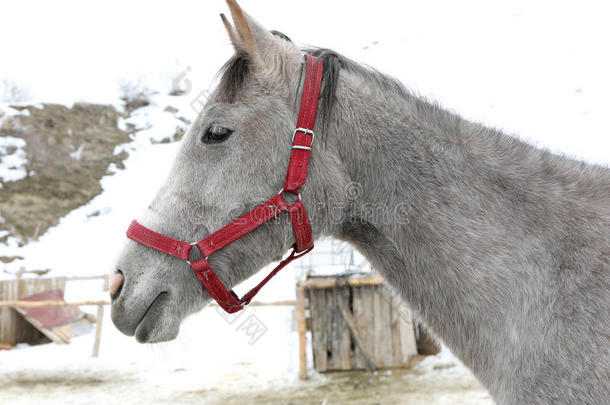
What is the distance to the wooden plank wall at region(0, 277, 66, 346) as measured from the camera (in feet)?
30.9

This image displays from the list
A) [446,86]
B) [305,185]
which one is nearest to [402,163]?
[305,185]

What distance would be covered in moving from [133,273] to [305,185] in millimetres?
730

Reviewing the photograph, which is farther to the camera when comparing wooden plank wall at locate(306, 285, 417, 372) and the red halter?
wooden plank wall at locate(306, 285, 417, 372)

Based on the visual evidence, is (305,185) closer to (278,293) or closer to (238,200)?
(238,200)

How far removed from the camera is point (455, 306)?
5.16 ft

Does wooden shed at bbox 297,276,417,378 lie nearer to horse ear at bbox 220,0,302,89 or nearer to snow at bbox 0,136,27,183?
horse ear at bbox 220,0,302,89

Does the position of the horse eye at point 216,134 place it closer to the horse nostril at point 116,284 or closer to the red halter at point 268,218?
the red halter at point 268,218

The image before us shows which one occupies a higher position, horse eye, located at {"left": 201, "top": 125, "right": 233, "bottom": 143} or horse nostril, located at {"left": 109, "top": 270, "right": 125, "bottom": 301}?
horse eye, located at {"left": 201, "top": 125, "right": 233, "bottom": 143}

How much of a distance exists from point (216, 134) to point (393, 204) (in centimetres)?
74

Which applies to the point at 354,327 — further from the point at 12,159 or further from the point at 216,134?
the point at 12,159

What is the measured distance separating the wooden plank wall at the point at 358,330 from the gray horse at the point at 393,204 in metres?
5.93

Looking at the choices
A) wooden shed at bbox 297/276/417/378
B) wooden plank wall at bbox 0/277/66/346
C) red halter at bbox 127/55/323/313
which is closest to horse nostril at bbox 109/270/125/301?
red halter at bbox 127/55/323/313

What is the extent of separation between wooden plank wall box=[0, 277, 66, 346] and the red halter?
9938 mm

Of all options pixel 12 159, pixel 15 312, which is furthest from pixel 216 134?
pixel 12 159
